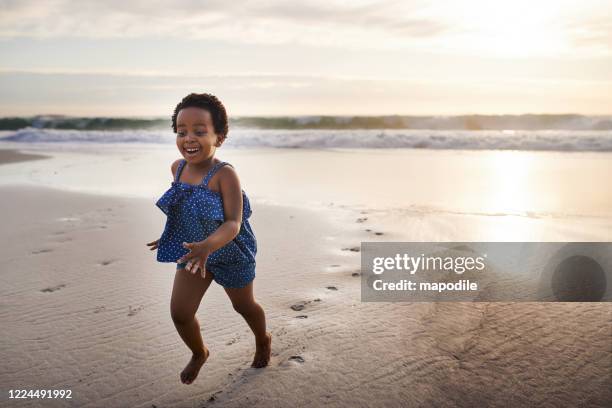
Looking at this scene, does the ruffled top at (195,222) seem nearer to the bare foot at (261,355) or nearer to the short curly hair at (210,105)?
the short curly hair at (210,105)

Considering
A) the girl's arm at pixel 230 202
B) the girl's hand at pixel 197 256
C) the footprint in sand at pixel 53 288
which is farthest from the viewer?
the footprint in sand at pixel 53 288

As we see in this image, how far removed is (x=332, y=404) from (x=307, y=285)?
5.12 feet

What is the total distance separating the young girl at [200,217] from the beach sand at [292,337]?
1.35 feet

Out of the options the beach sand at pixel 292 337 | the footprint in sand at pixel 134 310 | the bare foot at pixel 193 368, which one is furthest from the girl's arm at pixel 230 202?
the footprint in sand at pixel 134 310

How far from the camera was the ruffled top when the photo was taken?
8.09 ft

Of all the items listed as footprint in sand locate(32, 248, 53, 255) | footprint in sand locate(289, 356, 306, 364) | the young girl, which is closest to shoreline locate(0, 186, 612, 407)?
footprint in sand locate(289, 356, 306, 364)

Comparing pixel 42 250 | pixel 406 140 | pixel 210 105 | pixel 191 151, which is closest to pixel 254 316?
pixel 191 151

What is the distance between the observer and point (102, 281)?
407 cm

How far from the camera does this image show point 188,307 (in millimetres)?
2508

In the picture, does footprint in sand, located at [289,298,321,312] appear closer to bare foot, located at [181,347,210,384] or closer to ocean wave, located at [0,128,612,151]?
bare foot, located at [181,347,210,384]

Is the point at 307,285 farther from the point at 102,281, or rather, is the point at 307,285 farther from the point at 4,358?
the point at 4,358

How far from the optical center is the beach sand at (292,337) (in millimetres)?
2562

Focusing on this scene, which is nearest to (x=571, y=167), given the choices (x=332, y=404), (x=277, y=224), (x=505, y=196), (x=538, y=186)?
(x=538, y=186)

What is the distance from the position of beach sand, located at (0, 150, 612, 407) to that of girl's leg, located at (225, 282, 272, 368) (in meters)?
0.07
